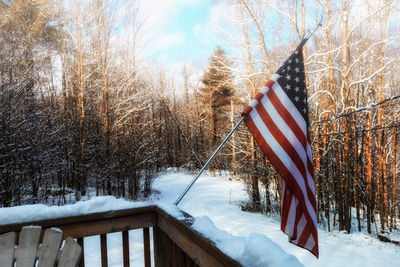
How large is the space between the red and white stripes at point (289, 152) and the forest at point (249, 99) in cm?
232

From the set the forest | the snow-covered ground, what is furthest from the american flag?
the forest

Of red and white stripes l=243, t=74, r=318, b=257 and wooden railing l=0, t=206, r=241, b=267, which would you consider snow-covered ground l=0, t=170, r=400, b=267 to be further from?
red and white stripes l=243, t=74, r=318, b=257

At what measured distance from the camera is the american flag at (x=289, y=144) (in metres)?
1.85

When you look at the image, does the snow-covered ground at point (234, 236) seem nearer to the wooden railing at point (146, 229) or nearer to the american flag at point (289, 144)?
the wooden railing at point (146, 229)

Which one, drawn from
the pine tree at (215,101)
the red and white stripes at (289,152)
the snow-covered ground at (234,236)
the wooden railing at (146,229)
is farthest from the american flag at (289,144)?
the pine tree at (215,101)

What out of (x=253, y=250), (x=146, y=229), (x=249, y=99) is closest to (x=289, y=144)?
(x=253, y=250)

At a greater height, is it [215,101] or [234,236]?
[215,101]

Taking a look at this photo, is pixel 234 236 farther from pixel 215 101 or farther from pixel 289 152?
pixel 215 101

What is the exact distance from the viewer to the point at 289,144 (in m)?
1.88

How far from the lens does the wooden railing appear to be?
4.61ft

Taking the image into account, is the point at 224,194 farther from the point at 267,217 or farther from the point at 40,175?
the point at 40,175

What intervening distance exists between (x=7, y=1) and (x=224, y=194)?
15348 millimetres

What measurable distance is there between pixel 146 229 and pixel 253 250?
1.24 m

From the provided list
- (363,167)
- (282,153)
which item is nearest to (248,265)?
(282,153)
